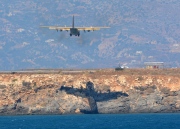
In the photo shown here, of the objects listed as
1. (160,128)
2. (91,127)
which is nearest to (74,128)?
(91,127)

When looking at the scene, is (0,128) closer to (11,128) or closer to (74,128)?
(11,128)

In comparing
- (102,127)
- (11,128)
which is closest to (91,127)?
(102,127)

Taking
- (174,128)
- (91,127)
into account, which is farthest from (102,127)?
(174,128)

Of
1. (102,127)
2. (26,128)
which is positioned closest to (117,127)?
(102,127)

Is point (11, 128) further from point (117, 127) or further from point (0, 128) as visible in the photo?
point (117, 127)

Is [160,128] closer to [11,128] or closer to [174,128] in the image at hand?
[174,128]
